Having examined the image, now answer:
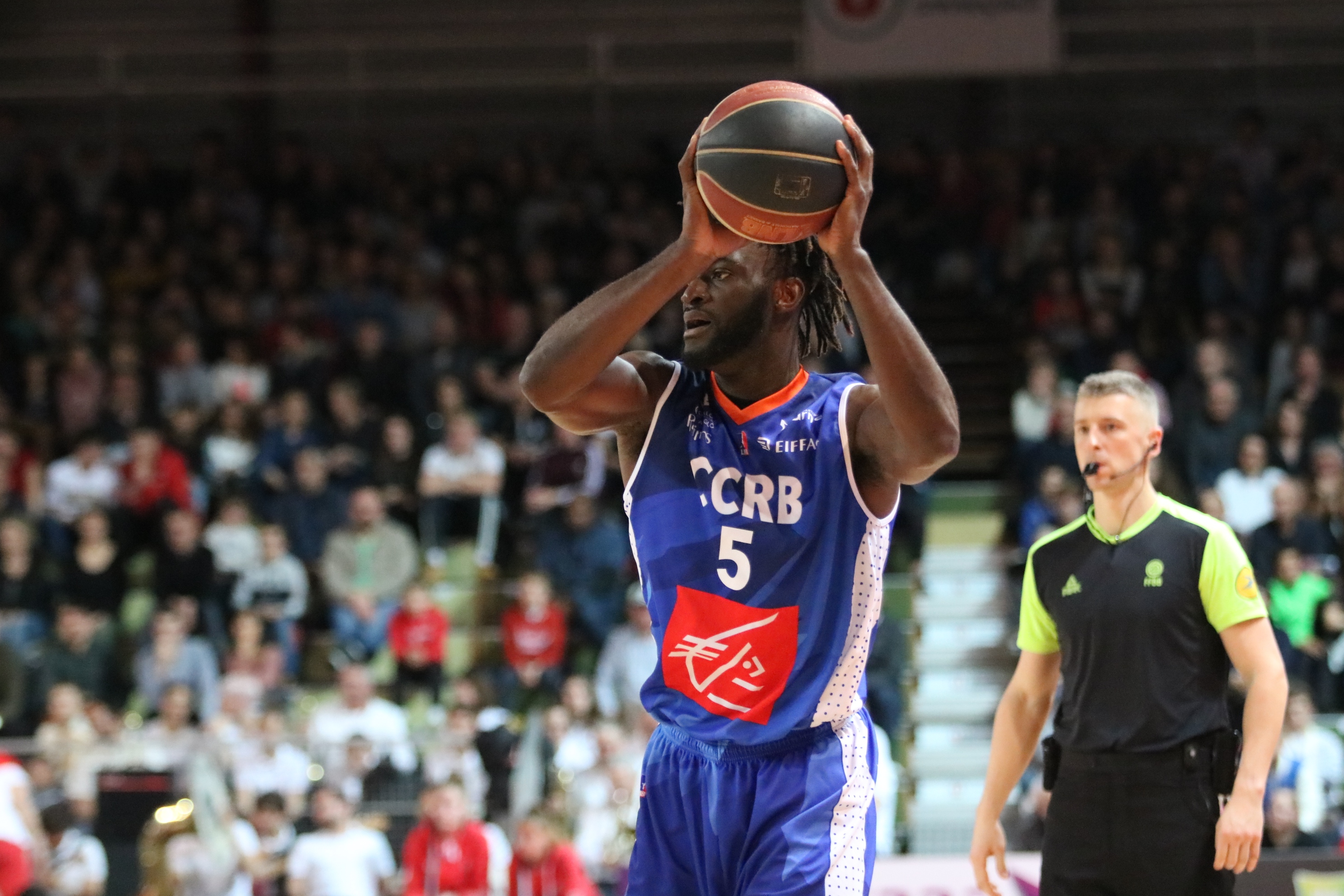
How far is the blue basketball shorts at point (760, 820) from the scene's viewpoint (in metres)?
3.18

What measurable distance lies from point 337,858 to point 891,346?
5733mm

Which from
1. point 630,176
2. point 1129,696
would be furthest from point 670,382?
point 630,176

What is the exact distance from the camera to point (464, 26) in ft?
54.4

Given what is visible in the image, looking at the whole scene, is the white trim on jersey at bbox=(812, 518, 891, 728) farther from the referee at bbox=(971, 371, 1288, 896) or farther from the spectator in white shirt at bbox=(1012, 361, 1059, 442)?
the spectator in white shirt at bbox=(1012, 361, 1059, 442)

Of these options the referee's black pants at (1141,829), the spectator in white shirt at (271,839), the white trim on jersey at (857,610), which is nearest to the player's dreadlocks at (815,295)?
the white trim on jersey at (857,610)

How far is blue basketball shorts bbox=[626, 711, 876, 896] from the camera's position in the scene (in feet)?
10.4

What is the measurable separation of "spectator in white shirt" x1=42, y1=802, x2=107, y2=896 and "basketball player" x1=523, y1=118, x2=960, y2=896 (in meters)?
4.91

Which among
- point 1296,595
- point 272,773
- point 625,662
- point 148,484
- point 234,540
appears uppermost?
point 148,484

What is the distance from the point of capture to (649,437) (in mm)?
3359

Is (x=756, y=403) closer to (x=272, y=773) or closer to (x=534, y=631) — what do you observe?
(x=272, y=773)

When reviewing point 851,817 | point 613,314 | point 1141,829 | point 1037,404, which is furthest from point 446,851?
point 1037,404

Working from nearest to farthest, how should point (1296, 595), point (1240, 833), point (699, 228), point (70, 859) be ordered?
1. point (699, 228)
2. point (1240, 833)
3. point (70, 859)
4. point (1296, 595)

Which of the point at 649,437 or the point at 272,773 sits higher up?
the point at 649,437

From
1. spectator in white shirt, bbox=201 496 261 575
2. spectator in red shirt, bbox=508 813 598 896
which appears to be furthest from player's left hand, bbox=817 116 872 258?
spectator in white shirt, bbox=201 496 261 575
